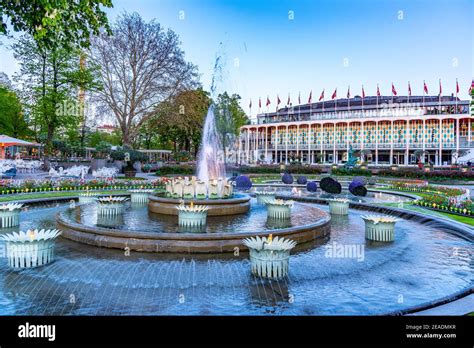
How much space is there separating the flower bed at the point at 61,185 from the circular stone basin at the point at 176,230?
28.4 ft

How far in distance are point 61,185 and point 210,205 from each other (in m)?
13.8

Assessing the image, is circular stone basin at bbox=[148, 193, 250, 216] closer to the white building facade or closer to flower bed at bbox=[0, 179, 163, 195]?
flower bed at bbox=[0, 179, 163, 195]

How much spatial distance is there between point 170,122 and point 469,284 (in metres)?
33.9

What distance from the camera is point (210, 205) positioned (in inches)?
497

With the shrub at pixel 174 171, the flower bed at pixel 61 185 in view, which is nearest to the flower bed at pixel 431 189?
the flower bed at pixel 61 185

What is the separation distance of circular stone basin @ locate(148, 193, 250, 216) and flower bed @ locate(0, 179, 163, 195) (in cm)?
1075

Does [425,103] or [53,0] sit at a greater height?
[425,103]

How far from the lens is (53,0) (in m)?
7.15

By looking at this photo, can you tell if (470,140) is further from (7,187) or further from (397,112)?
(7,187)

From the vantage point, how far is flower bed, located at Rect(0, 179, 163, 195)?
20047 millimetres

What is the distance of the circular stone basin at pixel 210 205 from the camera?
12.6m

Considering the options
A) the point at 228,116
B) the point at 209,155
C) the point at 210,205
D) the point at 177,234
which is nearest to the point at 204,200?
the point at 210,205

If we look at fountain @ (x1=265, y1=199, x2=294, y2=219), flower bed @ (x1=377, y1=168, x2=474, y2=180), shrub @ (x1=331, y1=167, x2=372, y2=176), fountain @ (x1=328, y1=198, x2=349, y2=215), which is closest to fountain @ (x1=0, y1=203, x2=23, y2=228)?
fountain @ (x1=265, y1=199, x2=294, y2=219)

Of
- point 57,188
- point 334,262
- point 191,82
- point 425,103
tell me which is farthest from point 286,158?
point 334,262
